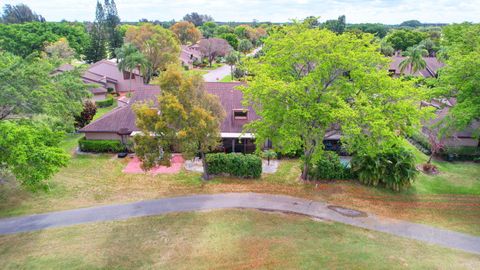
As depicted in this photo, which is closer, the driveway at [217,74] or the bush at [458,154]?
the bush at [458,154]

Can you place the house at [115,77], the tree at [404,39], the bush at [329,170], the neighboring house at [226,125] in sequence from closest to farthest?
the bush at [329,170], the neighboring house at [226,125], the house at [115,77], the tree at [404,39]

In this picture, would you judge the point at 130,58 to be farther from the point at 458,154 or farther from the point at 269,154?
the point at 458,154

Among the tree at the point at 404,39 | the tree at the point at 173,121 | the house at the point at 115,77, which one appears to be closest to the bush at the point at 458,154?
the tree at the point at 173,121

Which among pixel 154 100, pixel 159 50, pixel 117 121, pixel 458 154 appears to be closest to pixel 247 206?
pixel 154 100

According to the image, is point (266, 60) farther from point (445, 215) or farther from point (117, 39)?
point (117, 39)

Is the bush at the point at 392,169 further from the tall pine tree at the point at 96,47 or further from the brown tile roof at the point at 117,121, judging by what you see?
the tall pine tree at the point at 96,47
